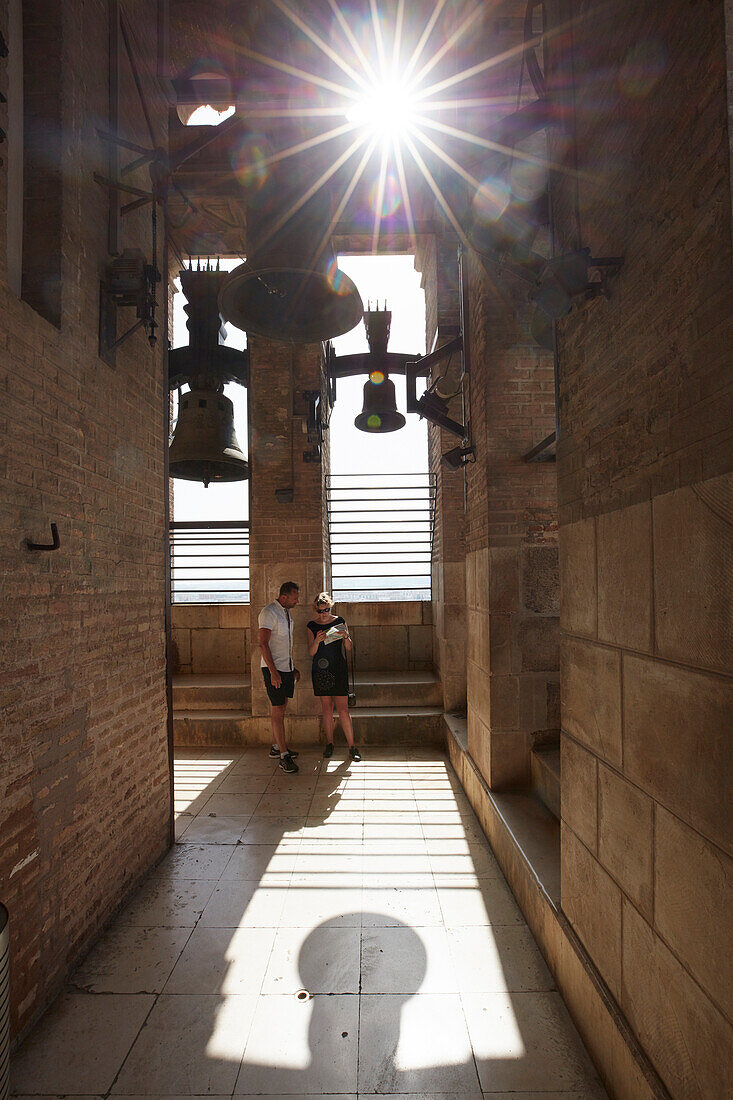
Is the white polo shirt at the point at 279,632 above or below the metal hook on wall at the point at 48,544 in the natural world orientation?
below

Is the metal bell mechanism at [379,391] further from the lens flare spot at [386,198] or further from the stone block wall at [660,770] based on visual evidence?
the stone block wall at [660,770]

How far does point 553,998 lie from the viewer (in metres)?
2.54

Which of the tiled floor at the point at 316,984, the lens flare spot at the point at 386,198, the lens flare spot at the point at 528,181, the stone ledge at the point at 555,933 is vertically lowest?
the tiled floor at the point at 316,984

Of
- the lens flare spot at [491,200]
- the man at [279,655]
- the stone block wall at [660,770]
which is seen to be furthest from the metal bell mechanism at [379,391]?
the stone block wall at [660,770]

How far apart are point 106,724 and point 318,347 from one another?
17.8 ft

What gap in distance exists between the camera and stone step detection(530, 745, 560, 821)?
3.77m

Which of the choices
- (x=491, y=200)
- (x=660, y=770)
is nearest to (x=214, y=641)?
(x=491, y=200)

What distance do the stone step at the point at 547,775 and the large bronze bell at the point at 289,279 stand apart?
10.4ft

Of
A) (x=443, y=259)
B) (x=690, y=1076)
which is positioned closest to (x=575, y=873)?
(x=690, y=1076)

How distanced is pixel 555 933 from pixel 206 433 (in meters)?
4.49

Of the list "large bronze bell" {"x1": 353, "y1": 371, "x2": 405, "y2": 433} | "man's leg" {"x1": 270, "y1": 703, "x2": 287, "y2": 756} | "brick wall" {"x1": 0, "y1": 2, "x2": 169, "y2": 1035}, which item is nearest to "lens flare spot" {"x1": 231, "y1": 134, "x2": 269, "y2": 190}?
"brick wall" {"x1": 0, "y1": 2, "x2": 169, "y2": 1035}

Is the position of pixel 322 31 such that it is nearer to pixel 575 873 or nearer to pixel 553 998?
pixel 575 873

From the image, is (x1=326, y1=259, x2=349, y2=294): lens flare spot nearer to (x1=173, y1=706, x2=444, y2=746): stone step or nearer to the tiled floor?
the tiled floor

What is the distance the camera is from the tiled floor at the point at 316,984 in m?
2.15
